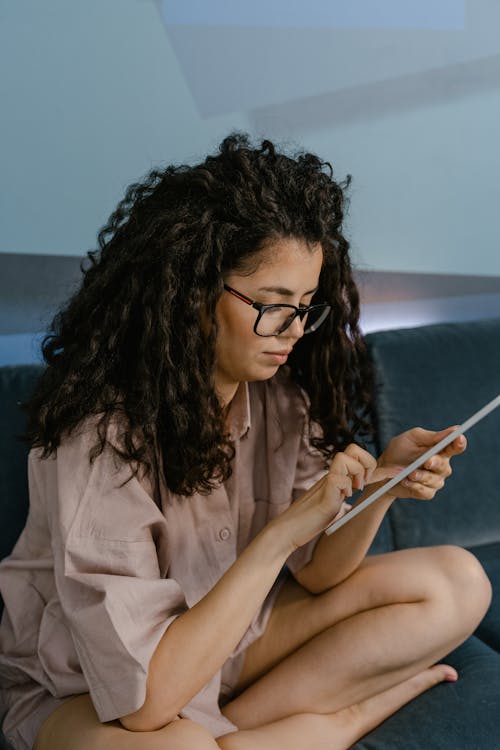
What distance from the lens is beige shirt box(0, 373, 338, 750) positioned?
1.17 metres

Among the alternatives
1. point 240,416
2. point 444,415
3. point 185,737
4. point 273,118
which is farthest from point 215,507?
point 273,118

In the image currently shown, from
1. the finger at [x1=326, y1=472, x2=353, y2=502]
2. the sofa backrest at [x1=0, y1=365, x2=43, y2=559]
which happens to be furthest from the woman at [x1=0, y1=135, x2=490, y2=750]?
the sofa backrest at [x1=0, y1=365, x2=43, y2=559]

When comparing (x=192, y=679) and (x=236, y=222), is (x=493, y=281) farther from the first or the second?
(x=192, y=679)

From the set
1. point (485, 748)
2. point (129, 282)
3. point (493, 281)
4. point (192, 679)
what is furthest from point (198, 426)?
point (493, 281)

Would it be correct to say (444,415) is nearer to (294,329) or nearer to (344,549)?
(344,549)

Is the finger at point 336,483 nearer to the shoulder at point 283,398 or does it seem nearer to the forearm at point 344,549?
the forearm at point 344,549

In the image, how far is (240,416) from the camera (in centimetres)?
147

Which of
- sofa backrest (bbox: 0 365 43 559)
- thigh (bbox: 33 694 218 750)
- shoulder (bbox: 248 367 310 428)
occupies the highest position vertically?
shoulder (bbox: 248 367 310 428)

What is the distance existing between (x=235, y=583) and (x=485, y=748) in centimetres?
43

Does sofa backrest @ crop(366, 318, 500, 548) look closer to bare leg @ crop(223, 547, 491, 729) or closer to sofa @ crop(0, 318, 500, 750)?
sofa @ crop(0, 318, 500, 750)

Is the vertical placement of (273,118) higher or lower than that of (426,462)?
higher

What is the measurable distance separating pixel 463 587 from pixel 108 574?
0.56m

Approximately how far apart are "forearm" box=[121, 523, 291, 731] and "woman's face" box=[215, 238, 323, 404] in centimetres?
27

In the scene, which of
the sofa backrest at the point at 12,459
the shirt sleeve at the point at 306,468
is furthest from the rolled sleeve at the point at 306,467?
the sofa backrest at the point at 12,459
